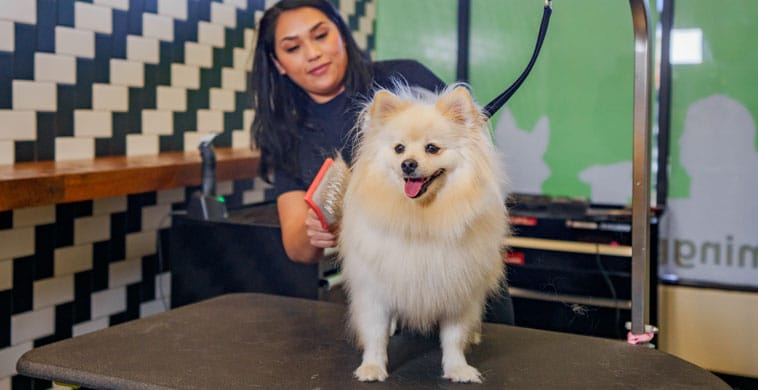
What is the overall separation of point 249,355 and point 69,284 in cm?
114

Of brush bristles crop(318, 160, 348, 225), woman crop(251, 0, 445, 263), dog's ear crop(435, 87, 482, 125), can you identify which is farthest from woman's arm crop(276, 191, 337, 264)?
dog's ear crop(435, 87, 482, 125)

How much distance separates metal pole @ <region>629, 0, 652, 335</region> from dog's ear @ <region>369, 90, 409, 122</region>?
20.0 inches

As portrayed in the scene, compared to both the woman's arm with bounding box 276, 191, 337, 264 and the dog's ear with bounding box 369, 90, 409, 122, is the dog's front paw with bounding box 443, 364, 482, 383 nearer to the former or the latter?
the dog's ear with bounding box 369, 90, 409, 122

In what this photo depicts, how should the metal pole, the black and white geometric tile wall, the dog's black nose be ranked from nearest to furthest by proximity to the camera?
the dog's black nose
the metal pole
the black and white geometric tile wall

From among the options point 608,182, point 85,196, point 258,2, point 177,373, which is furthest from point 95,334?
point 608,182

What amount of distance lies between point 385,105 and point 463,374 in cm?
49

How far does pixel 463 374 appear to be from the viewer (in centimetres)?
126

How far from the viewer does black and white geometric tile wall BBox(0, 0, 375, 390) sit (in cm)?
210

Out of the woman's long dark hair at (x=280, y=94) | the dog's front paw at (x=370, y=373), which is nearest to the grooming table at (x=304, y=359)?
the dog's front paw at (x=370, y=373)

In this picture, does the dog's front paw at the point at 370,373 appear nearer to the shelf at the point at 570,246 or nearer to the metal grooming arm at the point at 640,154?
the metal grooming arm at the point at 640,154

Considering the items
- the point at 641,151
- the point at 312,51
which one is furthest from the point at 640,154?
the point at 312,51

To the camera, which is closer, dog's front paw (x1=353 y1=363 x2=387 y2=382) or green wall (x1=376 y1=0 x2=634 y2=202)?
dog's front paw (x1=353 y1=363 x2=387 y2=382)

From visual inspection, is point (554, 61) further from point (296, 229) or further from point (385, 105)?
point (385, 105)

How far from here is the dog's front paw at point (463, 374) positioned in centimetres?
125
